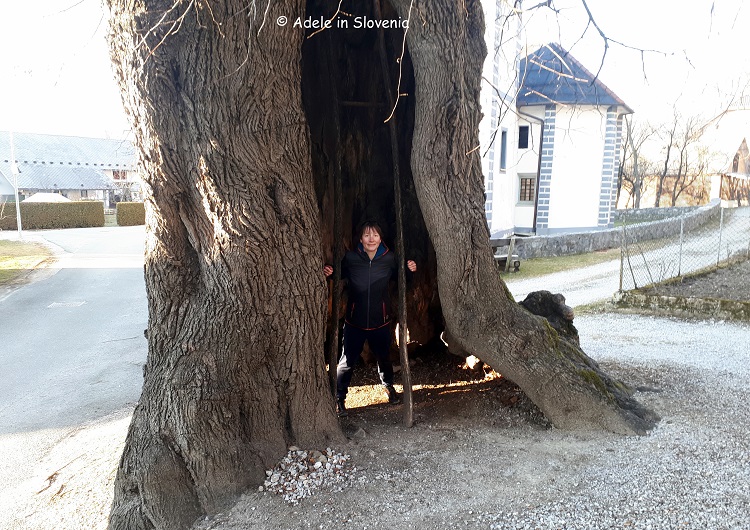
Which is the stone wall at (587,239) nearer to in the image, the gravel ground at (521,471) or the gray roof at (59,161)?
the gravel ground at (521,471)

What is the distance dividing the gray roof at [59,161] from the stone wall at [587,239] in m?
35.4

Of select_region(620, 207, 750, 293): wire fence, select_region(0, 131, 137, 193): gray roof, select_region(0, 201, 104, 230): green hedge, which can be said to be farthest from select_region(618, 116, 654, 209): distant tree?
select_region(0, 131, 137, 193): gray roof

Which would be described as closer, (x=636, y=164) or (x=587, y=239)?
(x=587, y=239)

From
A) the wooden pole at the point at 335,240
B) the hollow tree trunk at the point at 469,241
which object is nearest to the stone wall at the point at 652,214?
the hollow tree trunk at the point at 469,241

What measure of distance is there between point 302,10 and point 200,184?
4.48 ft

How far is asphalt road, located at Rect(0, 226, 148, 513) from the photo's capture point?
5887 millimetres

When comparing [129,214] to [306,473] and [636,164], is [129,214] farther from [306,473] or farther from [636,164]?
[306,473]

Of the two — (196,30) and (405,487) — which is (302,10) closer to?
(196,30)

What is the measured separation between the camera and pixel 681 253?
488 inches

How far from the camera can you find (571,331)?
555 cm

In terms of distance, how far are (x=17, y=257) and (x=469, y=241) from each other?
19459mm

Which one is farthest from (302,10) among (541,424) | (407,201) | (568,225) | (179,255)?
(568,225)

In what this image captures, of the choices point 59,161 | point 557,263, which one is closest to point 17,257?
point 557,263

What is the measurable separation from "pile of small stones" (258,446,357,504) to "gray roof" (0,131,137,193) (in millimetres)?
44093
